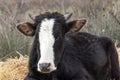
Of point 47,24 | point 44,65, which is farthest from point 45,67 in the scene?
point 47,24

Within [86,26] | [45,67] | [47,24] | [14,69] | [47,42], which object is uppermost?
[47,24]

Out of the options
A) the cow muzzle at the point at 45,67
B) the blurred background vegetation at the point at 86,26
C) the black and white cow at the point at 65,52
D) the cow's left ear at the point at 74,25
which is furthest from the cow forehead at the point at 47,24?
the blurred background vegetation at the point at 86,26

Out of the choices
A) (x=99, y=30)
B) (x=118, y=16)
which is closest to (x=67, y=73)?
(x=99, y=30)

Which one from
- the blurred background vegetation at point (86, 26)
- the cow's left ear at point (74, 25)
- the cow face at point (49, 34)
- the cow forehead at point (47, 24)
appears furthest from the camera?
the blurred background vegetation at point (86, 26)

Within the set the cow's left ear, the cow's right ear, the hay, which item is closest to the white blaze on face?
the cow's right ear

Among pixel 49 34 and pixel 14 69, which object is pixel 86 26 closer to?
pixel 14 69

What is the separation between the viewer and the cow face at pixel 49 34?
28.7 ft

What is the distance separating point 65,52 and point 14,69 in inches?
68.9

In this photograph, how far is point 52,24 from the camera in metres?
9.12

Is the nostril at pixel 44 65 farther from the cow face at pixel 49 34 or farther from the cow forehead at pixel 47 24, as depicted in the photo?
the cow forehead at pixel 47 24

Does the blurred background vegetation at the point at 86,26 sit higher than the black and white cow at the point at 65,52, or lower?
lower

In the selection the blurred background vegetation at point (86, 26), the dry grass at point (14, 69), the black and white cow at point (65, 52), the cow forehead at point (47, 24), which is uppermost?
the cow forehead at point (47, 24)

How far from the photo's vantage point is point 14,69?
37.9ft

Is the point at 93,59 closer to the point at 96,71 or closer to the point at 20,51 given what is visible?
the point at 96,71
